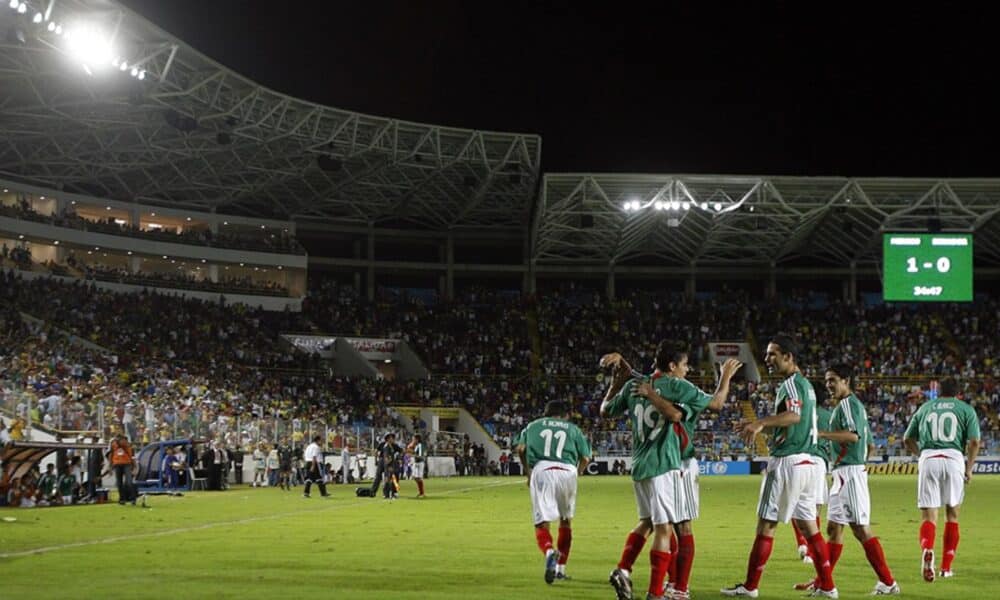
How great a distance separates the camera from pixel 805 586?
Answer: 482 inches

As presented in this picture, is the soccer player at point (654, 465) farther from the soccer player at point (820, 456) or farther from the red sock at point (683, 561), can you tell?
the soccer player at point (820, 456)

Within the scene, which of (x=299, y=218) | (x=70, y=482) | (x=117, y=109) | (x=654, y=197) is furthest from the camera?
(x=299, y=218)

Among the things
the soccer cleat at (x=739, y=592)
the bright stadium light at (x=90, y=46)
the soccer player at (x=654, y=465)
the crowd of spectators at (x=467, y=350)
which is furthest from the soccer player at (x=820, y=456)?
the bright stadium light at (x=90, y=46)

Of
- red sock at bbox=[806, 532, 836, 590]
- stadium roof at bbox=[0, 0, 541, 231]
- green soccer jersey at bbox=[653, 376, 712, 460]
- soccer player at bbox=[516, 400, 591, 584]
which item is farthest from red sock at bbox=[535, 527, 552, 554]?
stadium roof at bbox=[0, 0, 541, 231]

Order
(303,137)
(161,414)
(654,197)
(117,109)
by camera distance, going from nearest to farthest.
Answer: (161,414), (117,109), (303,137), (654,197)

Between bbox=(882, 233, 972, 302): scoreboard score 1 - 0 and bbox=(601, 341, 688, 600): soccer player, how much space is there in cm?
4389

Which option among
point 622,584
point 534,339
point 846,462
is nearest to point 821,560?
point 846,462

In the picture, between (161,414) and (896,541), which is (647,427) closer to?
(896,541)

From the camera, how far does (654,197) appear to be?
6072 centimetres

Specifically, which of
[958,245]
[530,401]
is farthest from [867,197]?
[530,401]

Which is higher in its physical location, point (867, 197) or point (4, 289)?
point (867, 197)

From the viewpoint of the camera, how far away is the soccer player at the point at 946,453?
13695mm

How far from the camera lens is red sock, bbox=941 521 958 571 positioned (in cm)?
1348

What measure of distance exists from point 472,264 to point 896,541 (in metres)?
60.5
